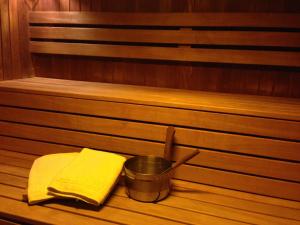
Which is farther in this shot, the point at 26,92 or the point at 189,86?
the point at 189,86

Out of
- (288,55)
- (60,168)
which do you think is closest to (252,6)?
(288,55)

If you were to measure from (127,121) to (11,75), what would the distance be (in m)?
1.50

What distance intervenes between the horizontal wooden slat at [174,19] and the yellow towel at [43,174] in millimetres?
1399

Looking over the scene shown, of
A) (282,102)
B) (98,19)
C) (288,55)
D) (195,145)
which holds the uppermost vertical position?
(98,19)

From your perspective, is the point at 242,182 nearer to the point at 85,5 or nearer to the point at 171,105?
the point at 171,105

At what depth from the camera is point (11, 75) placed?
326 centimetres

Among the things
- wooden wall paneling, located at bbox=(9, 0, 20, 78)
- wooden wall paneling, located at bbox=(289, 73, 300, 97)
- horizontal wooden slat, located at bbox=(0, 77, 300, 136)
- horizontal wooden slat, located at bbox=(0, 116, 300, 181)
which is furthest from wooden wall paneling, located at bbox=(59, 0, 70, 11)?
wooden wall paneling, located at bbox=(289, 73, 300, 97)

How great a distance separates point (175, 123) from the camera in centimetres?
233

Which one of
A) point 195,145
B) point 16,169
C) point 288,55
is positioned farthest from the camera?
point 288,55

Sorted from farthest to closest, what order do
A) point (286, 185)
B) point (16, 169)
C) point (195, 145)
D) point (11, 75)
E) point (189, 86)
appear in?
point (11, 75) < point (189, 86) < point (16, 169) < point (195, 145) < point (286, 185)

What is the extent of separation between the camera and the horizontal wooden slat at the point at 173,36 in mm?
2674

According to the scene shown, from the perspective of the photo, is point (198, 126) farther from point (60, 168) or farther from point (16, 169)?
point (16, 169)

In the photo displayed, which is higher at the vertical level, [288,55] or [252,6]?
[252,6]

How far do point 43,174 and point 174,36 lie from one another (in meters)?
1.60
